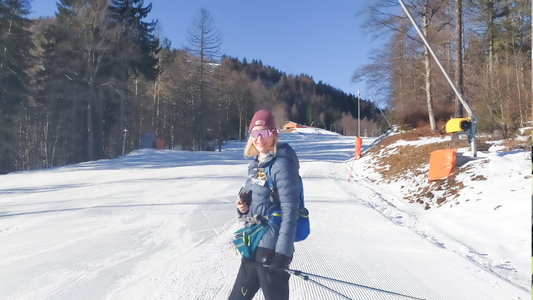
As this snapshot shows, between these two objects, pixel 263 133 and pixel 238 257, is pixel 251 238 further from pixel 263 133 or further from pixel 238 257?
pixel 238 257

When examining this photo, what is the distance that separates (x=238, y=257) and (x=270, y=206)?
105 inches

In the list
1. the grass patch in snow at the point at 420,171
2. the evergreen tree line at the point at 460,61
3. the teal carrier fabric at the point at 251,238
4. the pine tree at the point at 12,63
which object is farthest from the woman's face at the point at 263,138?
the pine tree at the point at 12,63

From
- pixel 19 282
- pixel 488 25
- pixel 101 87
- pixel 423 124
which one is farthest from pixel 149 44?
pixel 19 282

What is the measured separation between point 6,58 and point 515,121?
2703 centimetres

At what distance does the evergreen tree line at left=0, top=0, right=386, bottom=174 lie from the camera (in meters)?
24.2

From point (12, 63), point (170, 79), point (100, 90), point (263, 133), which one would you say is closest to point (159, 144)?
point (170, 79)

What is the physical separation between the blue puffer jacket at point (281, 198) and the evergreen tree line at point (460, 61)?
12.9 m

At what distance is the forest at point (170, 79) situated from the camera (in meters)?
16.8

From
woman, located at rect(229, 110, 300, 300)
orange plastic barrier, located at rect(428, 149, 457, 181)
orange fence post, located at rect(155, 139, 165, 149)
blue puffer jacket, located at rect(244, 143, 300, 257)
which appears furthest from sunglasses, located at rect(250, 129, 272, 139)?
orange fence post, located at rect(155, 139, 165, 149)

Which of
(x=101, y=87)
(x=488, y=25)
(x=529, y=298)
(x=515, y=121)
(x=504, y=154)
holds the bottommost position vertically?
(x=529, y=298)

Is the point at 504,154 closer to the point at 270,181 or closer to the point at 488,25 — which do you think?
the point at 270,181

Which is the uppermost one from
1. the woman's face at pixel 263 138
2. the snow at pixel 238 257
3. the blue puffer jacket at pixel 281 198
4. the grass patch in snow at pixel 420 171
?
the woman's face at pixel 263 138

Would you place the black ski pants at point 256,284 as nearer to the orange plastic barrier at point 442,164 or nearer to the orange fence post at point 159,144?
the orange plastic barrier at point 442,164

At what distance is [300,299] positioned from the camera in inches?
150
